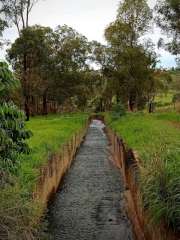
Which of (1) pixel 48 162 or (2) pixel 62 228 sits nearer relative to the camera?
(2) pixel 62 228

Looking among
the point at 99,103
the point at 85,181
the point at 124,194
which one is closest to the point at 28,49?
the point at 85,181

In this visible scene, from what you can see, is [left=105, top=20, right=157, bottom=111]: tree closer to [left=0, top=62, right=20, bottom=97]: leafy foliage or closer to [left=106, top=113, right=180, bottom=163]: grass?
[left=106, top=113, right=180, bottom=163]: grass

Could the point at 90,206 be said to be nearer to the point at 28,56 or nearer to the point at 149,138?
the point at 149,138

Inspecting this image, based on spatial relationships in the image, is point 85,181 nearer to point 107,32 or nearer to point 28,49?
point 28,49

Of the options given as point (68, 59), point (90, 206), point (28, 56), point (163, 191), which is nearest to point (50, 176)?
point (90, 206)

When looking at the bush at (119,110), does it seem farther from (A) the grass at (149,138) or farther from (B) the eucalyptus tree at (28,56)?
(B) the eucalyptus tree at (28,56)

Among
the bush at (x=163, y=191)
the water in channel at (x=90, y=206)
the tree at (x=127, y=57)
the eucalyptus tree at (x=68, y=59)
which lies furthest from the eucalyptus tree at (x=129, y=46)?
the bush at (x=163, y=191)

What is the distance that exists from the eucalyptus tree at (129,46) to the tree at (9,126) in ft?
58.6

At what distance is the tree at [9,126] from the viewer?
3.36 meters

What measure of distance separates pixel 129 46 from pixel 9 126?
1973 centimetres

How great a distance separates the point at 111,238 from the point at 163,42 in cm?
1761

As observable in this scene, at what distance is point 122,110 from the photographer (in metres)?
20.3

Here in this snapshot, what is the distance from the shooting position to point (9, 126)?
373 centimetres

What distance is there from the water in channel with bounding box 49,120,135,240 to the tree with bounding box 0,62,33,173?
237 cm
